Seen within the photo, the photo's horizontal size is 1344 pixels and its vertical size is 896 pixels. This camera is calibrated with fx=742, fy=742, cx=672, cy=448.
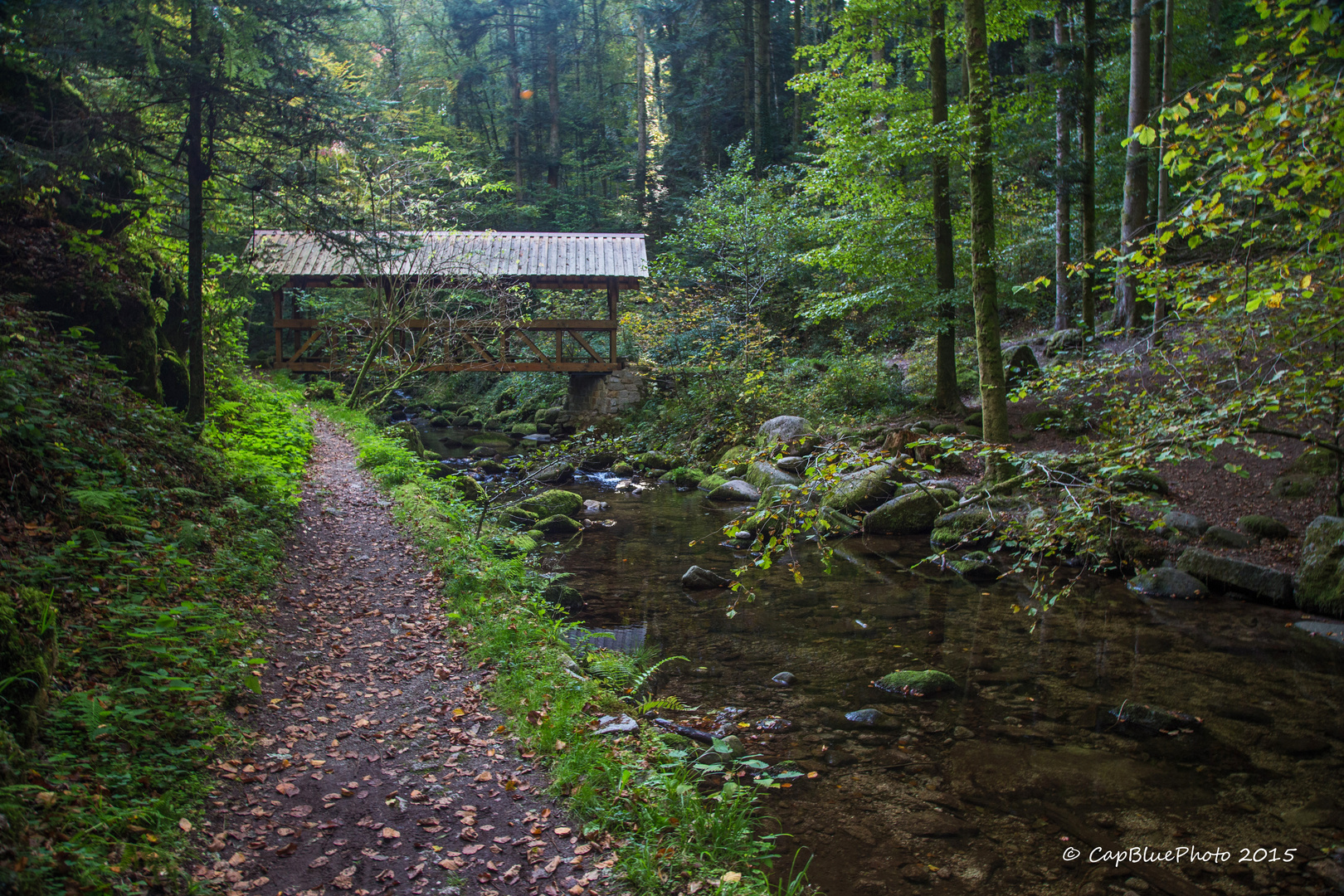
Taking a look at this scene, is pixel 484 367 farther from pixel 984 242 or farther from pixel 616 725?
pixel 616 725

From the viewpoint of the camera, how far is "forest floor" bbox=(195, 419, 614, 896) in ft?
9.93

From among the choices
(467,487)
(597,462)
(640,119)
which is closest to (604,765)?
(467,487)

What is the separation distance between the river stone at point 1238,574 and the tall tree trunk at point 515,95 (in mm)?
28651

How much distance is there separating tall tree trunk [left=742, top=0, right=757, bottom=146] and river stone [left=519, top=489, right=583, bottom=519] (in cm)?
1918

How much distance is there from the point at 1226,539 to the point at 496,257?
15.5m

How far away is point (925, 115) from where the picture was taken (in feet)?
37.3

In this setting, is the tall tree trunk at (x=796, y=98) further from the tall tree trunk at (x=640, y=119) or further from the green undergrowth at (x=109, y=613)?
the green undergrowth at (x=109, y=613)

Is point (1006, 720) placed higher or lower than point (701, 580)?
lower

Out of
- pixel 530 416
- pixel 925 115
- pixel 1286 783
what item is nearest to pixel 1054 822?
pixel 1286 783

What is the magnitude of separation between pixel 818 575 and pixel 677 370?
32.8 ft

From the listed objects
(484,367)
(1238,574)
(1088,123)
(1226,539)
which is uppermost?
(1088,123)

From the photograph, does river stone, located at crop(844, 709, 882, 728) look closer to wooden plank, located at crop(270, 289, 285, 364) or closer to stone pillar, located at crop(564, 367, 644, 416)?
stone pillar, located at crop(564, 367, 644, 416)

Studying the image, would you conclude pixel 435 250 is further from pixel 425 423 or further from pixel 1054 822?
pixel 1054 822

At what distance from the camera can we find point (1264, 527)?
7820 millimetres
